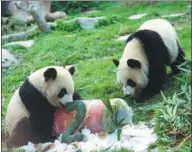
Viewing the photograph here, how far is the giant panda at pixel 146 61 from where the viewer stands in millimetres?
3785

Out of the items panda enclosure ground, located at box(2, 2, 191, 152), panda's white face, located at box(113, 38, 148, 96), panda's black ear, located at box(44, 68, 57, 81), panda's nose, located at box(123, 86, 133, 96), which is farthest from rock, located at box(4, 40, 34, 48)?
panda's black ear, located at box(44, 68, 57, 81)

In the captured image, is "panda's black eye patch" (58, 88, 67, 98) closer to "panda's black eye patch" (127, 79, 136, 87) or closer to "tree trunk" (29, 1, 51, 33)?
"panda's black eye patch" (127, 79, 136, 87)

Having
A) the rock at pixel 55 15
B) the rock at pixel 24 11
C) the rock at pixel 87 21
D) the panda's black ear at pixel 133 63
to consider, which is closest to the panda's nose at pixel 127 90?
the panda's black ear at pixel 133 63

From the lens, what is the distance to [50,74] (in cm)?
319

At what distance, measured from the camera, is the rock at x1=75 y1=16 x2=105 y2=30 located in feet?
14.1

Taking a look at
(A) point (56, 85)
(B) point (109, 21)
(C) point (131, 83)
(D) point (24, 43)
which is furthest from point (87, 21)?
(A) point (56, 85)

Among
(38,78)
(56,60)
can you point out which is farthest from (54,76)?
(56,60)

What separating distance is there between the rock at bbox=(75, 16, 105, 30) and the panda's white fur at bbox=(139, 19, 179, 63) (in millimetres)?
447

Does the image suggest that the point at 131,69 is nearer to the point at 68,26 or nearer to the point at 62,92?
the point at 62,92

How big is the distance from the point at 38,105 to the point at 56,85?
0.17m

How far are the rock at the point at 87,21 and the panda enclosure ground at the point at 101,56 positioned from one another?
44 mm

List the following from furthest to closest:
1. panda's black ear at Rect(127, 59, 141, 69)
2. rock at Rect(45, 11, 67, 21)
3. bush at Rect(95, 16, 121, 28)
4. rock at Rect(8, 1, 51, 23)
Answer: rock at Rect(8, 1, 51, 23) < rock at Rect(45, 11, 67, 21) < bush at Rect(95, 16, 121, 28) < panda's black ear at Rect(127, 59, 141, 69)

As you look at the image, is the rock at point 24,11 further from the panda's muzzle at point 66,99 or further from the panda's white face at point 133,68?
the panda's muzzle at point 66,99

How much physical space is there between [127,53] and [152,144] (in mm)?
1114
